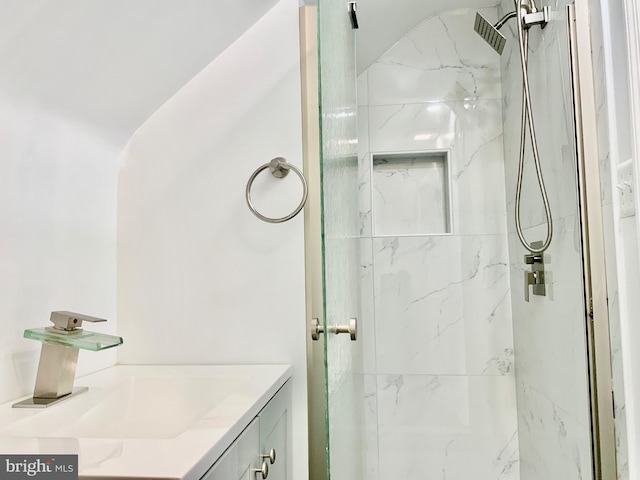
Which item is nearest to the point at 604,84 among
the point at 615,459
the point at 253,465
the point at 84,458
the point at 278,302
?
the point at 615,459

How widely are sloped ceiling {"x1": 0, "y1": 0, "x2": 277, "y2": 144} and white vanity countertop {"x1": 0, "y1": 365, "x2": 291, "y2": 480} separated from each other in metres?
0.71

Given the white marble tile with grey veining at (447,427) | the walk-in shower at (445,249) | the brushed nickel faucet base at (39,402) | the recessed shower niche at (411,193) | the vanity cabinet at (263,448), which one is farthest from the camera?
the recessed shower niche at (411,193)

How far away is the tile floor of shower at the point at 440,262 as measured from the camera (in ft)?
6.06

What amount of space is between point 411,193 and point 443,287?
416 mm

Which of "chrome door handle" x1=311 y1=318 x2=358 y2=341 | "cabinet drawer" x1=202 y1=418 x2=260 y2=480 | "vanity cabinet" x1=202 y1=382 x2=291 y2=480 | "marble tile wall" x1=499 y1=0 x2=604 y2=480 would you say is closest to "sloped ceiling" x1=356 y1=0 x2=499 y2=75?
"marble tile wall" x1=499 y1=0 x2=604 y2=480

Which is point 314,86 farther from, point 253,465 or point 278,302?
point 253,465

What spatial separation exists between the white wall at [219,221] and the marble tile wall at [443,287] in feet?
1.95

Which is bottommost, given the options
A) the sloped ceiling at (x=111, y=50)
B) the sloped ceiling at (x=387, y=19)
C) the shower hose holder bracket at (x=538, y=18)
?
the sloped ceiling at (x=111, y=50)

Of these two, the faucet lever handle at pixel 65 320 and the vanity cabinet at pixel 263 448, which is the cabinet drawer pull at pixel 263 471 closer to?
the vanity cabinet at pixel 263 448

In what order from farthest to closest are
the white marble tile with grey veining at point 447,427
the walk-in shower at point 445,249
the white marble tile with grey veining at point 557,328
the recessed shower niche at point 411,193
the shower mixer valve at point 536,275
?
the recessed shower niche at point 411,193
the white marble tile with grey veining at point 447,427
the walk-in shower at point 445,249
the shower mixer valve at point 536,275
the white marble tile with grey veining at point 557,328

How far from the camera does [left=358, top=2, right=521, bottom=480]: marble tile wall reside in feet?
6.07

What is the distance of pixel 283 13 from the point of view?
4.75ft

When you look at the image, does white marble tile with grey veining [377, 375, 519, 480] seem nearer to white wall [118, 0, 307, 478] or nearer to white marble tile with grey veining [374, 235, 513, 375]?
white marble tile with grey veining [374, 235, 513, 375]

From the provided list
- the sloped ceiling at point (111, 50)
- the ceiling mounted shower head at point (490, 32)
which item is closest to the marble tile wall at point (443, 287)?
the ceiling mounted shower head at point (490, 32)
